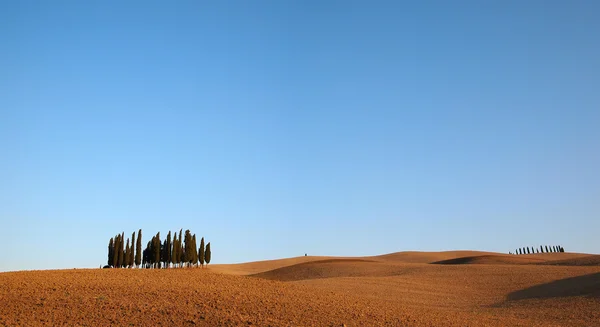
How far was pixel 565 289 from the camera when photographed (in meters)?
37.8

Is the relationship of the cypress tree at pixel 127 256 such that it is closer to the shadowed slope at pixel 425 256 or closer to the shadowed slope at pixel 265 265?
the shadowed slope at pixel 265 265

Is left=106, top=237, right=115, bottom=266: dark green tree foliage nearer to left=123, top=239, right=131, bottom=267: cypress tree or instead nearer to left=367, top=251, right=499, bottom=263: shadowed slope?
left=123, top=239, right=131, bottom=267: cypress tree

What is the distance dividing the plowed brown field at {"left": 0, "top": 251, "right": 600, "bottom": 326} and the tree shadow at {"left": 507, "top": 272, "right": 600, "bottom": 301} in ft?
0.21

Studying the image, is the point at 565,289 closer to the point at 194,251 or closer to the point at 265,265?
the point at 194,251

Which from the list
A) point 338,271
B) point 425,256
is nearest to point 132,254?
point 338,271

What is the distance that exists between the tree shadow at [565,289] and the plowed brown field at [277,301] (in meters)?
0.06

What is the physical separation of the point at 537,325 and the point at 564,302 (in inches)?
346

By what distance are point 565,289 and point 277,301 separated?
23864mm

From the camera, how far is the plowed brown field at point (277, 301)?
2112 cm

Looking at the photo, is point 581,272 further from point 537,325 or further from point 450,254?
point 450,254

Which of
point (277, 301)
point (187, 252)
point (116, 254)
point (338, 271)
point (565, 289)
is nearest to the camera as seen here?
point (277, 301)

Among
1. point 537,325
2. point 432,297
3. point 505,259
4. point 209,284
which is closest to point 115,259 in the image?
point 209,284

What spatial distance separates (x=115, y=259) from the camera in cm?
4912

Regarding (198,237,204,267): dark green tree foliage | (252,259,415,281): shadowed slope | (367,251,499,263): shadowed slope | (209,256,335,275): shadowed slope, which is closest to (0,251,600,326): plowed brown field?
(252,259,415,281): shadowed slope
